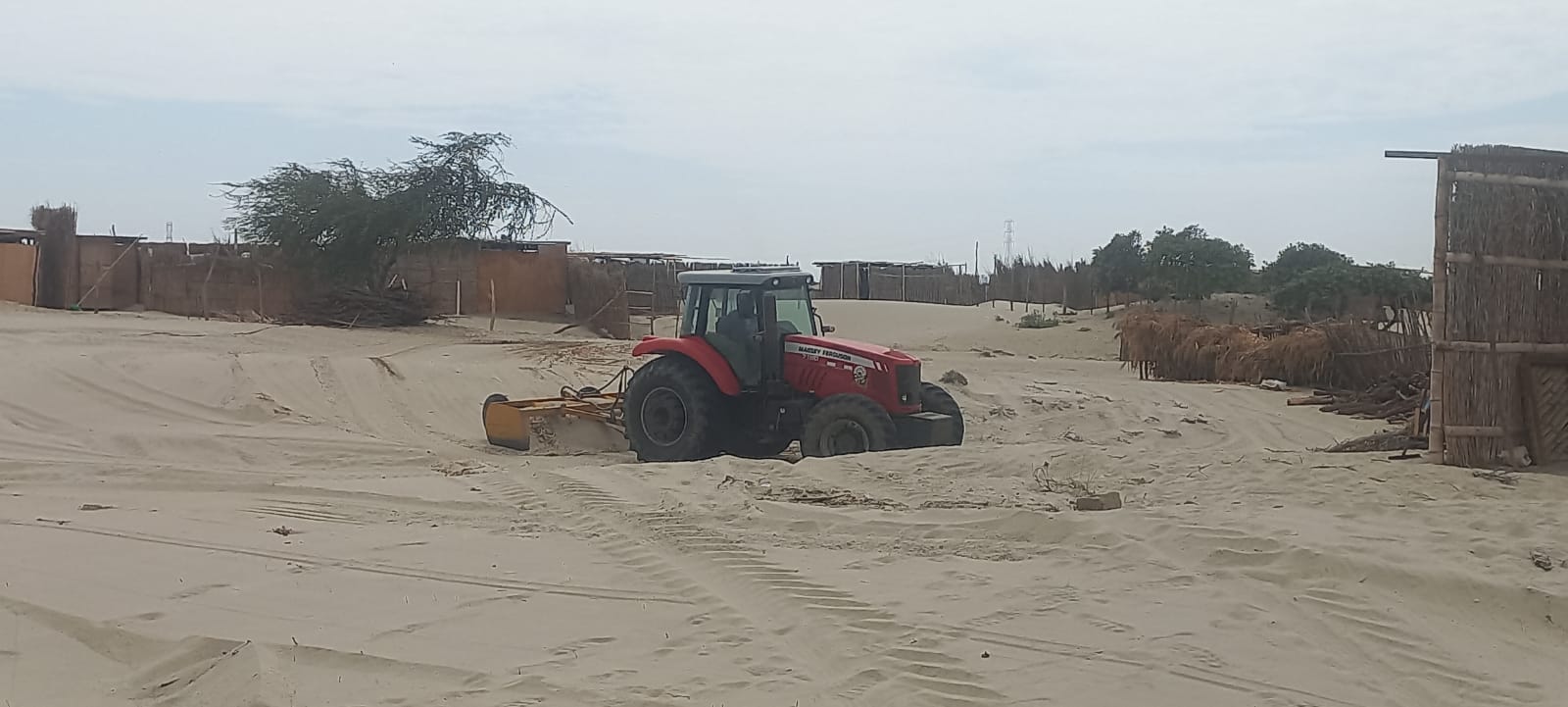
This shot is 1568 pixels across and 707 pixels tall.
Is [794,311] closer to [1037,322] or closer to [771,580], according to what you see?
[771,580]

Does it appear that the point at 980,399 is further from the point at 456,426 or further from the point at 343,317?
the point at 343,317

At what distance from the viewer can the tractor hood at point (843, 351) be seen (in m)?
11.3

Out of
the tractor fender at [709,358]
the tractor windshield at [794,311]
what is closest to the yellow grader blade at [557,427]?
the tractor fender at [709,358]

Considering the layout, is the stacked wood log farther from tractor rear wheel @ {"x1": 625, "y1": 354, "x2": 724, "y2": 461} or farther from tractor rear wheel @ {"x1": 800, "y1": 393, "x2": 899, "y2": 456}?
tractor rear wheel @ {"x1": 625, "y1": 354, "x2": 724, "y2": 461}

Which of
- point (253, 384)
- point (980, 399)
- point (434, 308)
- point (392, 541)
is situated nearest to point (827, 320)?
point (434, 308)

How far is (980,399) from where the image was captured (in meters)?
15.9

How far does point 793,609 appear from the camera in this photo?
581 centimetres

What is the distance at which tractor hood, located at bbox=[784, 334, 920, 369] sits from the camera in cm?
1130

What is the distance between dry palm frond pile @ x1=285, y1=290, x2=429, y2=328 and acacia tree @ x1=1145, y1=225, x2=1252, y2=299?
1679 cm

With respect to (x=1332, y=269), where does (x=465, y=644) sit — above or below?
below

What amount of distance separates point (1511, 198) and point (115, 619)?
8341mm

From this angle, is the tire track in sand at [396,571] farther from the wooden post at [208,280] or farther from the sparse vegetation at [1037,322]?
the sparse vegetation at [1037,322]

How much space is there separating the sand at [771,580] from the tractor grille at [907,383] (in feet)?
5.00

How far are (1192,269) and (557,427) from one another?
21.4 meters
